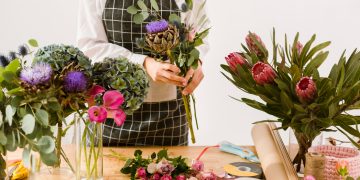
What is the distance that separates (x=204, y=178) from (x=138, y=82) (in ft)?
1.18

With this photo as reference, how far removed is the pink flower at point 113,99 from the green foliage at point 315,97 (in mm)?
324

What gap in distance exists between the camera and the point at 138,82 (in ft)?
3.98

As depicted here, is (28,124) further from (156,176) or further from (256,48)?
(256,48)

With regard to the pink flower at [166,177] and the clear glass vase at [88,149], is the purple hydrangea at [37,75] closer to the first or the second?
the clear glass vase at [88,149]

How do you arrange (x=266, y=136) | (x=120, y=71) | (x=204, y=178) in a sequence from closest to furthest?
1. (x=120, y=71)
2. (x=204, y=178)
3. (x=266, y=136)

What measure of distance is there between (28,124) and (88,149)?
258 mm

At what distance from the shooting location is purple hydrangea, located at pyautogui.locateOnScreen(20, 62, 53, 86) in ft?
3.34

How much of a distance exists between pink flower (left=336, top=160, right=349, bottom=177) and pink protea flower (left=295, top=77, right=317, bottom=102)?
0.19 metres

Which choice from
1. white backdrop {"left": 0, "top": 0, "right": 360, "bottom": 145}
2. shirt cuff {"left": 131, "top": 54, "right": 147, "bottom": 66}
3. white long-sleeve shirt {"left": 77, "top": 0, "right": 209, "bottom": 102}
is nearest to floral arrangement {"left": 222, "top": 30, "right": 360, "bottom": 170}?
shirt cuff {"left": 131, "top": 54, "right": 147, "bottom": 66}

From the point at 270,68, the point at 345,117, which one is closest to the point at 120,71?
the point at 270,68

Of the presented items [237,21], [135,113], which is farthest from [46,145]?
[237,21]

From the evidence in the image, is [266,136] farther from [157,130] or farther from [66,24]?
[66,24]

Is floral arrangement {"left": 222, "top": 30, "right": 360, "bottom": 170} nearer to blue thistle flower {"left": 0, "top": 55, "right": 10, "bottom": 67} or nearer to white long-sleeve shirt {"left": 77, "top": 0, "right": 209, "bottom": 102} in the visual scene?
blue thistle flower {"left": 0, "top": 55, "right": 10, "bottom": 67}

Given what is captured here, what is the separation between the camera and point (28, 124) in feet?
3.40
